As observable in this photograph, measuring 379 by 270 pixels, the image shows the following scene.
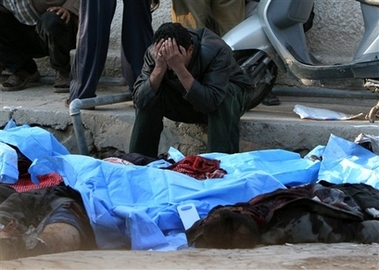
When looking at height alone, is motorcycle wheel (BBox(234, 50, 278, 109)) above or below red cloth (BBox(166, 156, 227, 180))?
above

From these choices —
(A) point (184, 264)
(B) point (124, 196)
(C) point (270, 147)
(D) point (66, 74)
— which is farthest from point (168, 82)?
(A) point (184, 264)

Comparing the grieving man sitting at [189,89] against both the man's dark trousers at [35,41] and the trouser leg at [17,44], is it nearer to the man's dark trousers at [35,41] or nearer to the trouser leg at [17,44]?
the man's dark trousers at [35,41]

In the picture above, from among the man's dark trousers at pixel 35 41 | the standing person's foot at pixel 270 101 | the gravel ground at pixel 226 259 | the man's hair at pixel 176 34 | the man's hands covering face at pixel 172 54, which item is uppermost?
the man's hair at pixel 176 34

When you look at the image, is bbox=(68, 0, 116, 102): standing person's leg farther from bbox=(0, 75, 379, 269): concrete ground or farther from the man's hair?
the man's hair

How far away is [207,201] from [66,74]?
224 cm

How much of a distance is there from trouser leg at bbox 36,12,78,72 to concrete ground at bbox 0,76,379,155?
0.80 feet

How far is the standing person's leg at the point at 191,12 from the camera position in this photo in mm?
5383

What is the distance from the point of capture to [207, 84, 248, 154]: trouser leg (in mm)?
4613

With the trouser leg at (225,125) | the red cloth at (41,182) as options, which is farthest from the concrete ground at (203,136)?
the red cloth at (41,182)

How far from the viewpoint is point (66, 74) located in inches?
227

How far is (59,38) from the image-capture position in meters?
5.56

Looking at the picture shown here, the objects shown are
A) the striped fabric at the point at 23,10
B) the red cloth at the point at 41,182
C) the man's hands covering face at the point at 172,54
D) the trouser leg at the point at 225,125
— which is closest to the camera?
the red cloth at the point at 41,182

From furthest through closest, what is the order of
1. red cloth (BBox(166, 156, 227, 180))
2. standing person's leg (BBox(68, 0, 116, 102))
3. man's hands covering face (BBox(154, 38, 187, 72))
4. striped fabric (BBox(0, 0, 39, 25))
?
striped fabric (BBox(0, 0, 39, 25)) < standing person's leg (BBox(68, 0, 116, 102)) < man's hands covering face (BBox(154, 38, 187, 72)) < red cloth (BBox(166, 156, 227, 180))

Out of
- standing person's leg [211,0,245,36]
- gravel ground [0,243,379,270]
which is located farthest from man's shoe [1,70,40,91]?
gravel ground [0,243,379,270]
